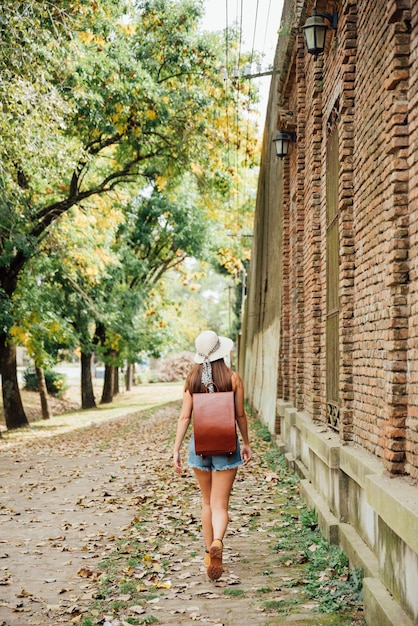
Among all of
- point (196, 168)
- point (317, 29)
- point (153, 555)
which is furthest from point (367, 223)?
point (196, 168)

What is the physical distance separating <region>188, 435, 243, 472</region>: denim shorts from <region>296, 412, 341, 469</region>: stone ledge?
1077 mm

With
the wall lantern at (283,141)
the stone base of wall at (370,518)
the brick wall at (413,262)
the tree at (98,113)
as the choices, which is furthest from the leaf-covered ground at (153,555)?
the tree at (98,113)

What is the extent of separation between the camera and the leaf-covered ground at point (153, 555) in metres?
5.41

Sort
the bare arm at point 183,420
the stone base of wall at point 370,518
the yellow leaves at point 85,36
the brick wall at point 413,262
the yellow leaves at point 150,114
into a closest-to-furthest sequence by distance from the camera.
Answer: the stone base of wall at point 370,518, the brick wall at point 413,262, the bare arm at point 183,420, the yellow leaves at point 85,36, the yellow leaves at point 150,114

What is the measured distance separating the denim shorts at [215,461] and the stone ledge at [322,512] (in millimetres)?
1152

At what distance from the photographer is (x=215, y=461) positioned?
20.5 feet

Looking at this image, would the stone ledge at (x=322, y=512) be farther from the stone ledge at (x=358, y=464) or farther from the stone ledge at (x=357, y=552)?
the stone ledge at (x=358, y=464)

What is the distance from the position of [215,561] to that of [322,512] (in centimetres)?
167

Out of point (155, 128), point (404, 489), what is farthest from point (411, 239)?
point (155, 128)

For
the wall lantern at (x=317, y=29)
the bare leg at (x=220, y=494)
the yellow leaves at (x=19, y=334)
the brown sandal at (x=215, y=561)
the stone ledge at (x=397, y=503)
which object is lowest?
the brown sandal at (x=215, y=561)

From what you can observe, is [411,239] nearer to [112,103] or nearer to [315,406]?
[315,406]

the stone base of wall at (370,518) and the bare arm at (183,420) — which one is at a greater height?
the bare arm at (183,420)

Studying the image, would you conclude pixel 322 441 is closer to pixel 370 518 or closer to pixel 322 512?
pixel 322 512

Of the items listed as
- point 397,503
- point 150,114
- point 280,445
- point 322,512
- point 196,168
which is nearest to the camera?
point 397,503
